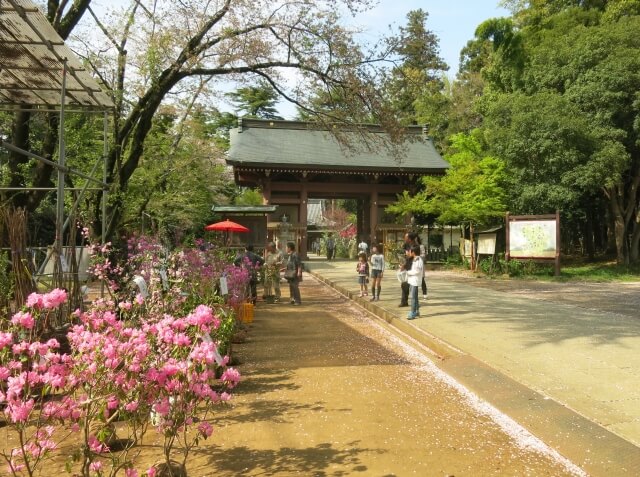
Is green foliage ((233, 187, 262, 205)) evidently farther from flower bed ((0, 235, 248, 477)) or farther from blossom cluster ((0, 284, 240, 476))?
blossom cluster ((0, 284, 240, 476))

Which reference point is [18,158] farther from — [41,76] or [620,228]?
[620,228]

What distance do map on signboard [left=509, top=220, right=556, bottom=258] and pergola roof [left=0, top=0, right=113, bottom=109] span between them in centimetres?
1464

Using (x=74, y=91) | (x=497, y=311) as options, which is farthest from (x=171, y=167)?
(x=497, y=311)

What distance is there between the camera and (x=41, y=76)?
5418 millimetres

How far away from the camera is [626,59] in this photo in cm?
1795

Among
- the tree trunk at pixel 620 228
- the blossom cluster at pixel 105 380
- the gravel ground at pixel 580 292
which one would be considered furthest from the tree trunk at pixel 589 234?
the blossom cluster at pixel 105 380

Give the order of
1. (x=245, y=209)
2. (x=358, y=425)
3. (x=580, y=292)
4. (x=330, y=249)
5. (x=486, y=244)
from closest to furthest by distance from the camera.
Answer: (x=358, y=425) < (x=580, y=292) < (x=245, y=209) < (x=486, y=244) < (x=330, y=249)

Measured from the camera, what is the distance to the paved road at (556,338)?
4066 mm

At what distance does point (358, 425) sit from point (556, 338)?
4.04 meters

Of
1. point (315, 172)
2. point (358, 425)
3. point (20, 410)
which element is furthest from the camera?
point (315, 172)

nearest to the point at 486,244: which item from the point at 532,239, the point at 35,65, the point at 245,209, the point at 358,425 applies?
the point at 532,239

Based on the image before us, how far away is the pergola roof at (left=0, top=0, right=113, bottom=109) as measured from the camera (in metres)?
4.18

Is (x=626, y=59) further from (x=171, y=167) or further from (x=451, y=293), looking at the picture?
(x=171, y=167)

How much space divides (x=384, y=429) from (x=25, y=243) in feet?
11.9
